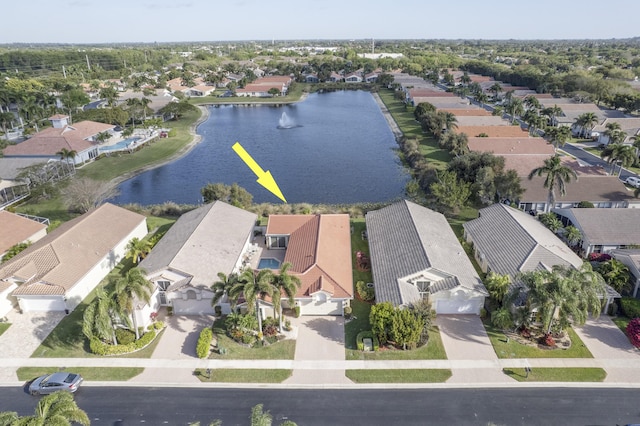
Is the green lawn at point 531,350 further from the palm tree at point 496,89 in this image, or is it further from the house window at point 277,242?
the palm tree at point 496,89

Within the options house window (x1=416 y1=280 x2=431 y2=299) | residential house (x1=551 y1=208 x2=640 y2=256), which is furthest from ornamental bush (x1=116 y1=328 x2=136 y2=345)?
residential house (x1=551 y1=208 x2=640 y2=256)

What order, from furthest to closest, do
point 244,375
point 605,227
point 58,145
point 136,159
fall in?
point 136,159 < point 58,145 < point 605,227 < point 244,375

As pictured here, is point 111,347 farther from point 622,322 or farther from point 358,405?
point 622,322

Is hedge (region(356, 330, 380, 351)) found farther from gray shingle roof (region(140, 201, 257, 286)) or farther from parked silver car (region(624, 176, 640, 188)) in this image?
parked silver car (region(624, 176, 640, 188))

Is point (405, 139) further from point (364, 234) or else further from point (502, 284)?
point (502, 284)

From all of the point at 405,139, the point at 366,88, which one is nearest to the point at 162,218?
the point at 405,139

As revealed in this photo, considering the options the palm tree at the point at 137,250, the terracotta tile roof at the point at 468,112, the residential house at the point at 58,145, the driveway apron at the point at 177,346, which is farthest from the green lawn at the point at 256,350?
the terracotta tile roof at the point at 468,112

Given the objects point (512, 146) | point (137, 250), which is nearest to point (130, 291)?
point (137, 250)
